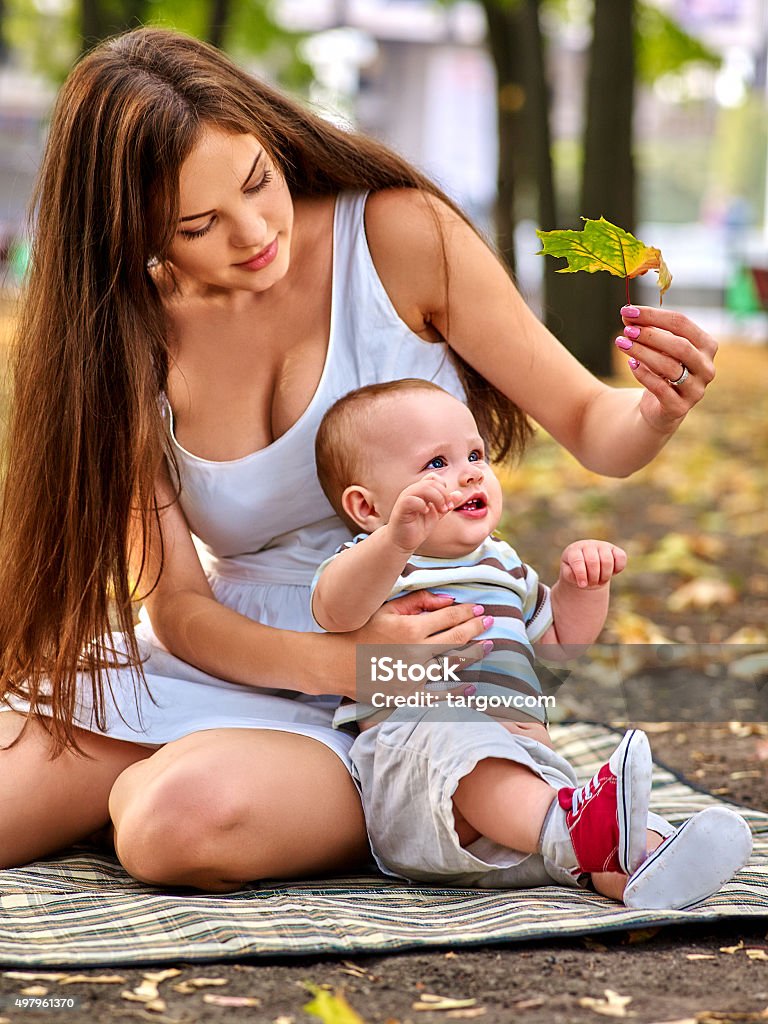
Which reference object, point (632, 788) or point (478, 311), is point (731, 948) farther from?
point (478, 311)

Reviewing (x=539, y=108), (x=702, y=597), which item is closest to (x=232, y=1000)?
(x=702, y=597)

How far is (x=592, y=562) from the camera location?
2236 millimetres

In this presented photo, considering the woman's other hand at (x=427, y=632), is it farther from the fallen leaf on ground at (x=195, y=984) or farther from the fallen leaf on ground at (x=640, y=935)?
the fallen leaf on ground at (x=195, y=984)

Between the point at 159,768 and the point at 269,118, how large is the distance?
1.19 m

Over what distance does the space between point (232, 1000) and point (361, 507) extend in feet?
2.89

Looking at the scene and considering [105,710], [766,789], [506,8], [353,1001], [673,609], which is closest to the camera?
[353,1001]

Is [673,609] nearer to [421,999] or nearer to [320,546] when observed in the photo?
[320,546]

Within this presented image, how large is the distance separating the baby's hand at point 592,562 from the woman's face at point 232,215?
73cm

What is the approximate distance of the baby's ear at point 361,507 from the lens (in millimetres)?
2301

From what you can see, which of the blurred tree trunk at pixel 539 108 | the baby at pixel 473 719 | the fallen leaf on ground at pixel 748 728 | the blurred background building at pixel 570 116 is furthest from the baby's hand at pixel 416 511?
the blurred background building at pixel 570 116

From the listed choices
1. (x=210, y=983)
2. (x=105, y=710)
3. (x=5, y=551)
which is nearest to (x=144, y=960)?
(x=210, y=983)

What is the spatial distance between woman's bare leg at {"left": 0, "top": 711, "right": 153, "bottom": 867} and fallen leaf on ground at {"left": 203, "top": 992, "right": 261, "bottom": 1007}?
2.45ft

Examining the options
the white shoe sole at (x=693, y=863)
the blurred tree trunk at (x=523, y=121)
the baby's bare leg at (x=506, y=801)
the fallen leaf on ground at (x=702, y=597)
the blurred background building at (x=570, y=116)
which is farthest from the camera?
the blurred background building at (x=570, y=116)

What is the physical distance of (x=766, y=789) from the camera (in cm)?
296
